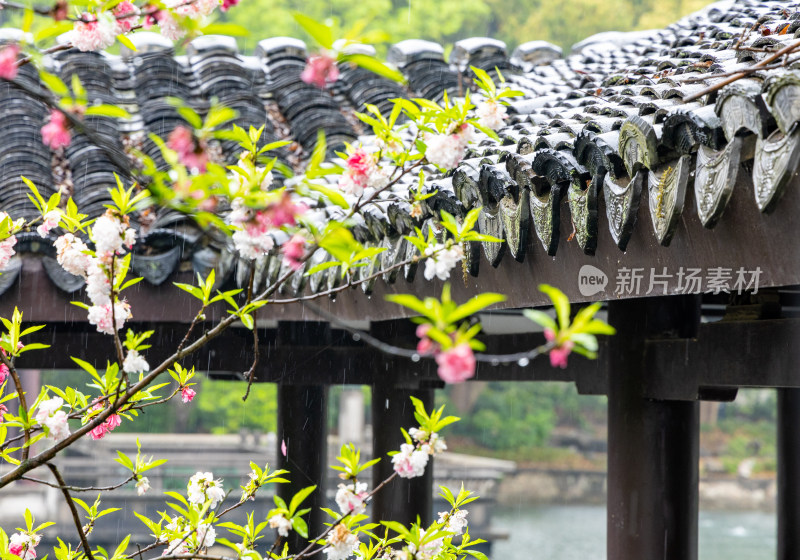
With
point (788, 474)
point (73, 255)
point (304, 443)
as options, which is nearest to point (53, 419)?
point (73, 255)

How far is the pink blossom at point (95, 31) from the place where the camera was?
4.90 feet

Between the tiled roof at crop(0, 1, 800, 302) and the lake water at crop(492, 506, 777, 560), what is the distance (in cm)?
913

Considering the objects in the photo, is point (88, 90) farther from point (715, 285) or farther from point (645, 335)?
point (715, 285)

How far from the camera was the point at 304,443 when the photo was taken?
185 inches

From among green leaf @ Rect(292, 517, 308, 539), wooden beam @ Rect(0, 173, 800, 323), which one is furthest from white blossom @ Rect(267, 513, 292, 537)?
wooden beam @ Rect(0, 173, 800, 323)

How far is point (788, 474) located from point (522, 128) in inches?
136

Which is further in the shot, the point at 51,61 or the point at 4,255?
the point at 51,61

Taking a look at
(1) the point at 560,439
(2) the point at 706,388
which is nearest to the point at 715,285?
(2) the point at 706,388

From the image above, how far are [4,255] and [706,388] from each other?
5.54 ft

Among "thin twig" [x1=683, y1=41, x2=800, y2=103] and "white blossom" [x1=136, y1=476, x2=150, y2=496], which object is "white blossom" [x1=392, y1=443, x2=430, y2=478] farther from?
"thin twig" [x1=683, y1=41, x2=800, y2=103]

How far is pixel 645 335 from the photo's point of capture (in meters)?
2.42

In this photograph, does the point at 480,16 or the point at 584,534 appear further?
the point at 480,16

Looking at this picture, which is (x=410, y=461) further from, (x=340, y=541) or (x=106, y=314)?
(x=106, y=314)

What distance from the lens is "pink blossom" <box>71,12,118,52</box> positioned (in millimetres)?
1492
